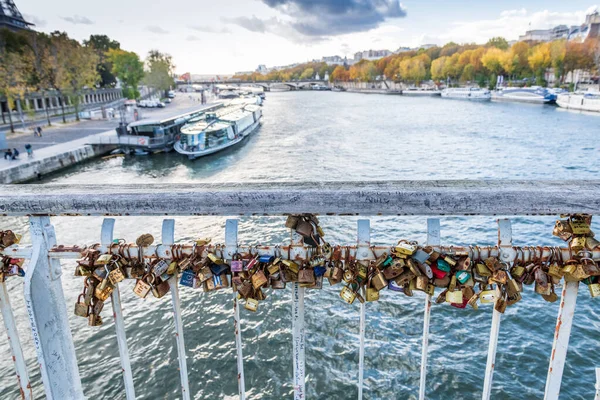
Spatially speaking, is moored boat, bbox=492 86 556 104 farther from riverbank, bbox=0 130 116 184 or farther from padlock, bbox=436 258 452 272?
padlock, bbox=436 258 452 272

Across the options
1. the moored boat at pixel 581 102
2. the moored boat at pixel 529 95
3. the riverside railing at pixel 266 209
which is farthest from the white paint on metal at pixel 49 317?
the moored boat at pixel 529 95

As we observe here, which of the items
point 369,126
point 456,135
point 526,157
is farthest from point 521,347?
point 369,126

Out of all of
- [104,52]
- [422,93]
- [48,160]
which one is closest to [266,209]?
[48,160]

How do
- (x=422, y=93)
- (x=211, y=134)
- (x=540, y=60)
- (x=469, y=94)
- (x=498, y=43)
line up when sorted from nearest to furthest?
(x=211, y=134) < (x=469, y=94) < (x=540, y=60) < (x=422, y=93) < (x=498, y=43)

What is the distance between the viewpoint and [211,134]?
→ 1196 inches

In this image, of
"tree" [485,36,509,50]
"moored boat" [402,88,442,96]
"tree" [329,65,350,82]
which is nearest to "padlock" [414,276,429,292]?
"moored boat" [402,88,442,96]

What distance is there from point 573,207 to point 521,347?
23.3ft

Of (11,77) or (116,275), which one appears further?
(11,77)

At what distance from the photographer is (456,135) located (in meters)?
34.6

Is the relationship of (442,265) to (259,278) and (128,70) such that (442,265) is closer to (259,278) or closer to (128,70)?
(259,278)

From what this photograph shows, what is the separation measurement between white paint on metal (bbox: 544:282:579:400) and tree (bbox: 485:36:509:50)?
383ft

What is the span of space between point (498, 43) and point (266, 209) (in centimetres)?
12011

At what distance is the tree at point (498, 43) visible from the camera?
103 metres

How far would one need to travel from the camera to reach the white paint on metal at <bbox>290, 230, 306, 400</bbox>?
5.29 feet
